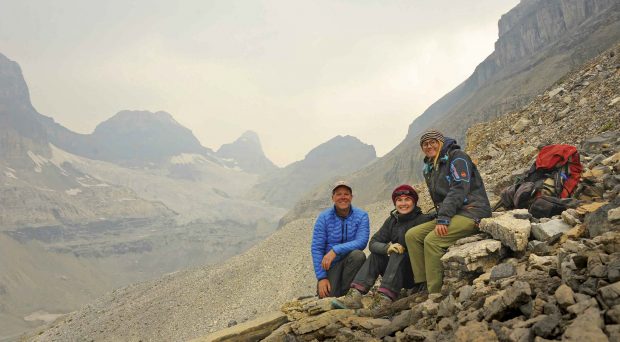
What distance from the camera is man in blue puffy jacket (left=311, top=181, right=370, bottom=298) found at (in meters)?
7.02

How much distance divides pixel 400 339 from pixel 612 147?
8.15 m

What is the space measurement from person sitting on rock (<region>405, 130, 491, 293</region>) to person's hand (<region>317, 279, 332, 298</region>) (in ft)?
5.13

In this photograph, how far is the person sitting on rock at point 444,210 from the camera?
5926 mm

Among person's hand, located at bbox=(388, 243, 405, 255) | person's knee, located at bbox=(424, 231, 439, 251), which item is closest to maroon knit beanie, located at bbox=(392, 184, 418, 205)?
person's hand, located at bbox=(388, 243, 405, 255)

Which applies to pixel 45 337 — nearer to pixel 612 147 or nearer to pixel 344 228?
pixel 344 228

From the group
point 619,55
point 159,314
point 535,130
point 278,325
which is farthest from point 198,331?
point 619,55

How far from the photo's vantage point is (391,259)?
252 inches

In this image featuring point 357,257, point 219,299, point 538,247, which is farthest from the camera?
point 219,299

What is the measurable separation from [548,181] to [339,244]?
3.84 meters

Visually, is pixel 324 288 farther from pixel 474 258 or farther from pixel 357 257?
pixel 474 258

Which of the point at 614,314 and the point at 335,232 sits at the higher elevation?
the point at 335,232

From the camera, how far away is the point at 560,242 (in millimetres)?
5215

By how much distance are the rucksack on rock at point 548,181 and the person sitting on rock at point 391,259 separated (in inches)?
73.8

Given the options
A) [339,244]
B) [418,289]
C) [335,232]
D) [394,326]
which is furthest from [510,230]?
[335,232]
